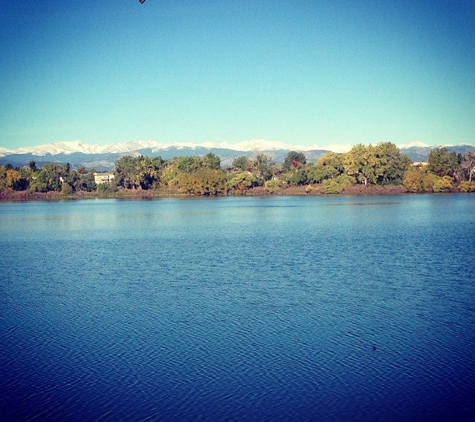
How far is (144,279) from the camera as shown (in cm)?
2048

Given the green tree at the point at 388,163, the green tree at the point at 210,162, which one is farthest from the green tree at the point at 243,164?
the green tree at the point at 388,163

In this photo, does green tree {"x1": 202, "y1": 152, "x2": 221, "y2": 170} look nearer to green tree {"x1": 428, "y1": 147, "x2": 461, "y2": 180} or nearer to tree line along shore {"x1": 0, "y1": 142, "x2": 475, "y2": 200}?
tree line along shore {"x1": 0, "y1": 142, "x2": 475, "y2": 200}

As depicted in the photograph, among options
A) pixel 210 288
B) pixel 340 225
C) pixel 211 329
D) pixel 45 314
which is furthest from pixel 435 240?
pixel 45 314

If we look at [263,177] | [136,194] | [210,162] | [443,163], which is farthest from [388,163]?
[136,194]

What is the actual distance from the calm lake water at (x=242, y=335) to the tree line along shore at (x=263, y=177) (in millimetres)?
72367

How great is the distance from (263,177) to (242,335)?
102479 millimetres

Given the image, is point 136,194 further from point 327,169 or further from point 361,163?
point 361,163

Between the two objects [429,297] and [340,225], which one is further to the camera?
[340,225]

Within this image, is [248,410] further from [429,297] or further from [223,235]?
[223,235]

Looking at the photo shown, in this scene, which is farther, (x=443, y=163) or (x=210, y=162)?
(x=210, y=162)

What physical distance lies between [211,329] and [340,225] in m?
28.1

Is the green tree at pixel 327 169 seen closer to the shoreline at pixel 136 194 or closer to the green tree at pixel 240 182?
the shoreline at pixel 136 194

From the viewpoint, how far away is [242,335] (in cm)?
1320

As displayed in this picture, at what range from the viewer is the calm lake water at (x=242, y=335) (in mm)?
9523
